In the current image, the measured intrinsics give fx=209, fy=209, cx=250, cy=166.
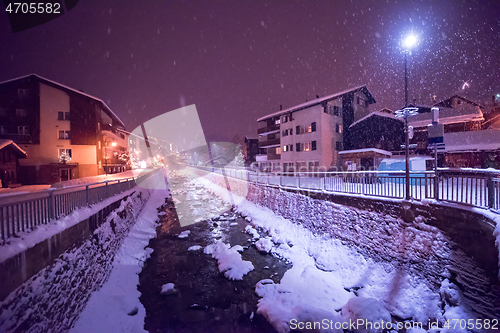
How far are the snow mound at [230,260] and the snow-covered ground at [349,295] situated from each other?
1.16 meters

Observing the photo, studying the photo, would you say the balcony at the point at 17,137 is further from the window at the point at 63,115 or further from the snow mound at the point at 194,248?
the snow mound at the point at 194,248

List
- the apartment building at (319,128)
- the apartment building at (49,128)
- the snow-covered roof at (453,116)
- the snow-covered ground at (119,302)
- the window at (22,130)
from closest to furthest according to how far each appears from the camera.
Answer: the snow-covered ground at (119,302) → the snow-covered roof at (453,116) → the apartment building at (49,128) → the window at (22,130) → the apartment building at (319,128)

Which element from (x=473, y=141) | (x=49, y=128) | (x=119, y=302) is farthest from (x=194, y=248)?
(x=49, y=128)

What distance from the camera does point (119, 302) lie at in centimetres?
640

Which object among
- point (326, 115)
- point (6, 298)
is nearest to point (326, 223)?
point (6, 298)

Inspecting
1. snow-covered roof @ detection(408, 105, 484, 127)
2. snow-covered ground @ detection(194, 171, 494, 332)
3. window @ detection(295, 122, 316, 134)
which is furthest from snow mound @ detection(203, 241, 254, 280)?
snow-covered roof @ detection(408, 105, 484, 127)

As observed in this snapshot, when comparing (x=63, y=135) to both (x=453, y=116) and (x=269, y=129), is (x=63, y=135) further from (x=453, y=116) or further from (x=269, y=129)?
(x=453, y=116)

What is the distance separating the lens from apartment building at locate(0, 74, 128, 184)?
25750 mm

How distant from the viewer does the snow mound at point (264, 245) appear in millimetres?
10742

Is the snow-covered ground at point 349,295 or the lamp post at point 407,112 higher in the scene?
the lamp post at point 407,112

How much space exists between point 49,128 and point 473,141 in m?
50.1

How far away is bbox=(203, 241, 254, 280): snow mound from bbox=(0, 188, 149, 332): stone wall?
14.2ft

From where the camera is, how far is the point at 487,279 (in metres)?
5.16

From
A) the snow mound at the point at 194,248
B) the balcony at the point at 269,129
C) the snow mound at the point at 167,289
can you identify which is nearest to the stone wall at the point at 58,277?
the snow mound at the point at 167,289
